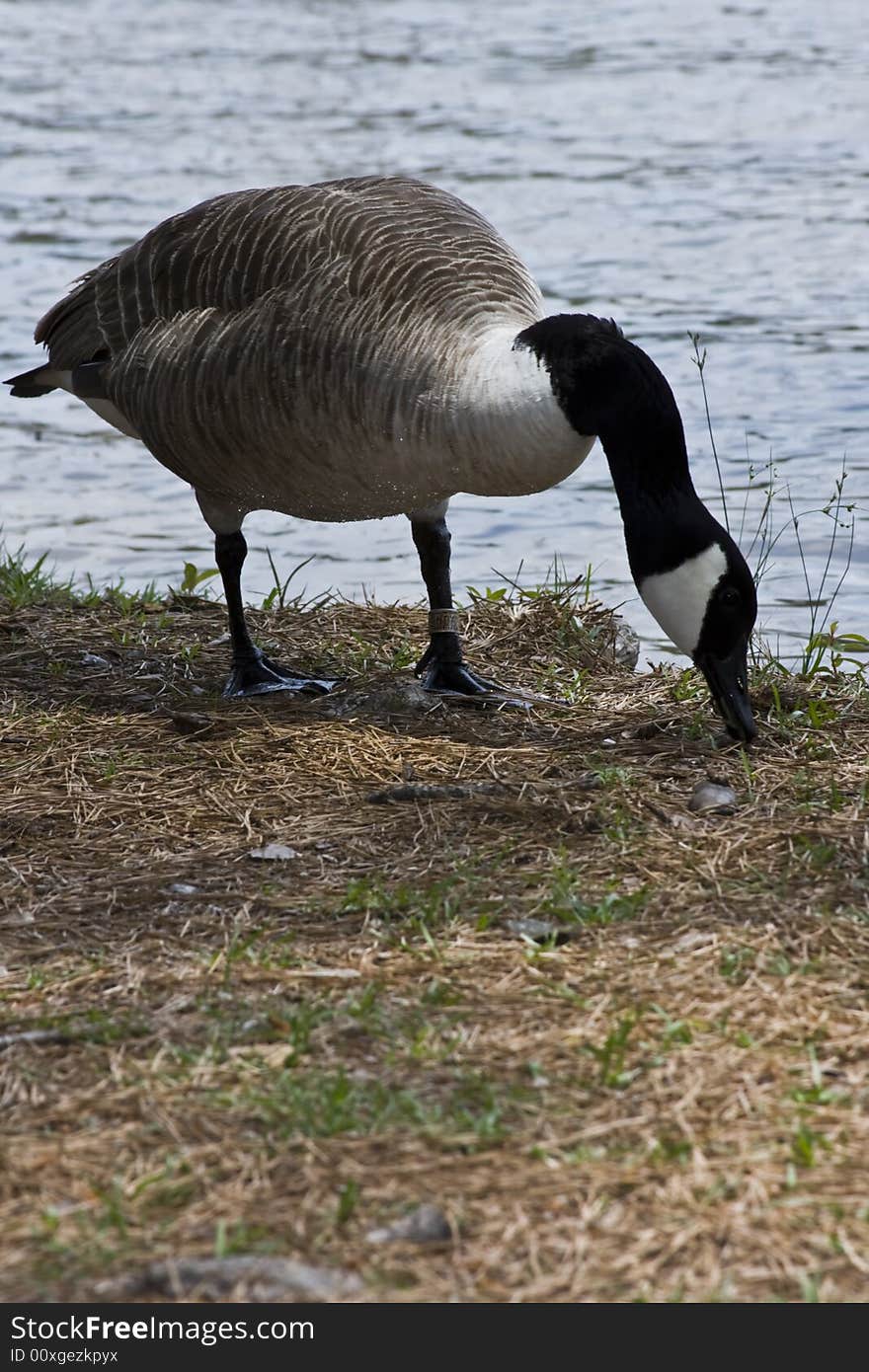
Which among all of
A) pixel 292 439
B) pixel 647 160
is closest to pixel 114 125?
pixel 647 160

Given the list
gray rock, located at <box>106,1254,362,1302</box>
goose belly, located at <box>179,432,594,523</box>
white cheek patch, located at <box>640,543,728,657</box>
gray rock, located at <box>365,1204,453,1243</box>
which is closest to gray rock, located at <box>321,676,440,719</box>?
goose belly, located at <box>179,432,594,523</box>

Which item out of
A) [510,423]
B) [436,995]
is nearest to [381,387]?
[510,423]

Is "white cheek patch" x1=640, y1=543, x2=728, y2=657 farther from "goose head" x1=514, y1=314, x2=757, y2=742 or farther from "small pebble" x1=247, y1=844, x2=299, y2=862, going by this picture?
"small pebble" x1=247, y1=844, x2=299, y2=862

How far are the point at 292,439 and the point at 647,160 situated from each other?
458 inches

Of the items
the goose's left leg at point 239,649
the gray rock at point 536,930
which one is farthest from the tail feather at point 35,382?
the gray rock at point 536,930

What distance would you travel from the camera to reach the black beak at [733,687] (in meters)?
5.00

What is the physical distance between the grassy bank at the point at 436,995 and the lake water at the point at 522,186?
2275 millimetres

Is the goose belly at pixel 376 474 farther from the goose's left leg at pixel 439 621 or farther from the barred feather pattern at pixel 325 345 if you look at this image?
the goose's left leg at pixel 439 621

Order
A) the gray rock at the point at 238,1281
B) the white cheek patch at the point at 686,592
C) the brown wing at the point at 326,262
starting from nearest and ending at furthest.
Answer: the gray rock at the point at 238,1281
the white cheek patch at the point at 686,592
the brown wing at the point at 326,262

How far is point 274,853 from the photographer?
4422mm

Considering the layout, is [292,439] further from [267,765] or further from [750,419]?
[750,419]

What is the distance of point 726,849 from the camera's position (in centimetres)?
429

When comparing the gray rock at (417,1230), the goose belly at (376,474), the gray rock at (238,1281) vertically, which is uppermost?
the goose belly at (376,474)

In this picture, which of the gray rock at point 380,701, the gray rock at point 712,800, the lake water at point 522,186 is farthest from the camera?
the lake water at point 522,186
